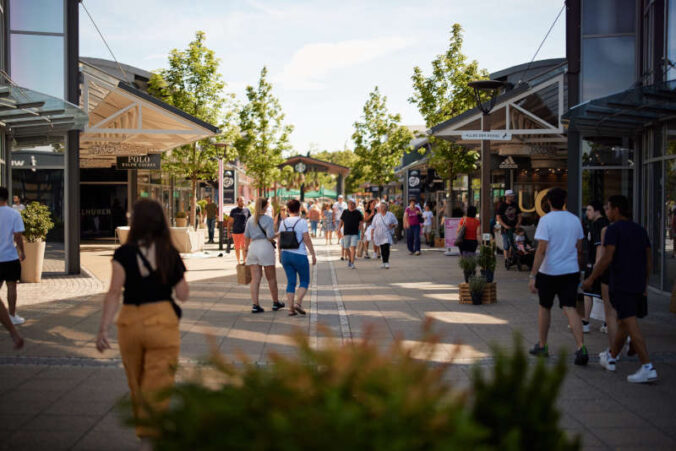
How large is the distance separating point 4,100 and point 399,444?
10.7 meters

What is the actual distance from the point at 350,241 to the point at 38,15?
31.1 feet

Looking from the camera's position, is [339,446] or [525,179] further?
[525,179]

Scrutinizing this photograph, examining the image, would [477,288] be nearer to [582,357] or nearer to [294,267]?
[294,267]

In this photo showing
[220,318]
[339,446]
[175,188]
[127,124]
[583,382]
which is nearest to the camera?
[339,446]

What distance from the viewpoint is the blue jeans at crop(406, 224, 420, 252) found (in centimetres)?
2338

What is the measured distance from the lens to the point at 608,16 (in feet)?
48.9

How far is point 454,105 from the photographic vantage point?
94.7 ft

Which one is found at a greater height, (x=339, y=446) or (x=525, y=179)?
(x=525, y=179)

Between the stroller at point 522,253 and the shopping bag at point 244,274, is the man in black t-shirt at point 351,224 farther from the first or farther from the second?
the shopping bag at point 244,274

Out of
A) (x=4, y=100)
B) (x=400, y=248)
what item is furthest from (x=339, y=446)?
(x=400, y=248)

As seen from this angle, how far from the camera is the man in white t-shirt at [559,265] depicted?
732 centimetres

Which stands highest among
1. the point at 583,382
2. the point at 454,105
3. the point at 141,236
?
the point at 454,105

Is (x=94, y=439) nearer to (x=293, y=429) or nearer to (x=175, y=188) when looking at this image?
(x=293, y=429)

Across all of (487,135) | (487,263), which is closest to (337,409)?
(487,263)
